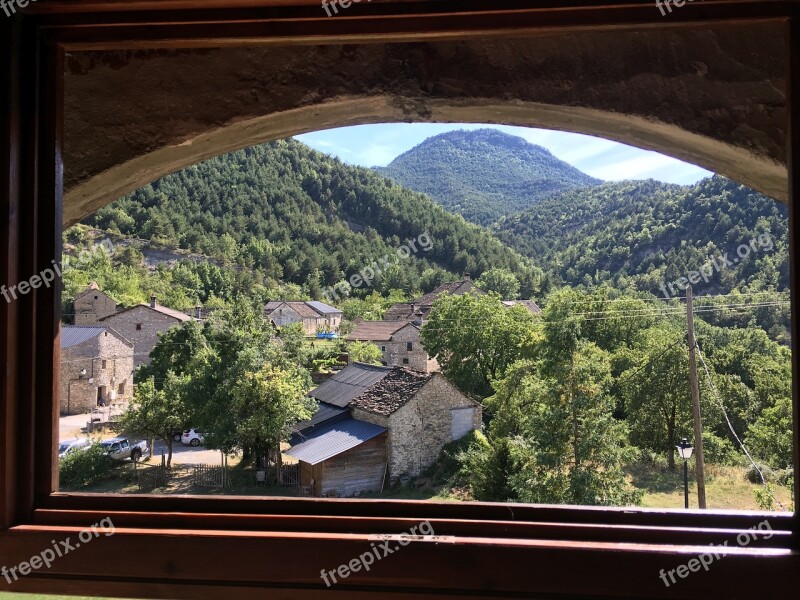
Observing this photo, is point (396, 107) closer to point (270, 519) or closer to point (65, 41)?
point (65, 41)

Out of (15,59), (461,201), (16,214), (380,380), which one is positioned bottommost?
(380,380)

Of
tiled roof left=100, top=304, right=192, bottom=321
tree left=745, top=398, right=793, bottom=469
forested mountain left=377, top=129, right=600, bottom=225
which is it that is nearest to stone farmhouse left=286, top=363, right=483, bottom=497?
tiled roof left=100, top=304, right=192, bottom=321

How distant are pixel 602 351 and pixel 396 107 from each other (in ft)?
18.4

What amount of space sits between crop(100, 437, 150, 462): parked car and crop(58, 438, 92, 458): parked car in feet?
0.53

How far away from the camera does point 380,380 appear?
5.76m

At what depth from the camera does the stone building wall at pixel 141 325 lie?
Answer: 19.0 feet

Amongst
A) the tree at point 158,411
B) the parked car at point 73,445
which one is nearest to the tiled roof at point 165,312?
the tree at point 158,411

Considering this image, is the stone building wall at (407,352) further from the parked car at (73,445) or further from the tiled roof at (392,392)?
the parked car at (73,445)

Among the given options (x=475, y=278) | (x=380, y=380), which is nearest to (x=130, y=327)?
(x=380, y=380)

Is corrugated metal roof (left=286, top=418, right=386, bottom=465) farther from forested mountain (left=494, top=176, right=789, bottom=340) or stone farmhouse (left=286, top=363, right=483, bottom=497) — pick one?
forested mountain (left=494, top=176, right=789, bottom=340)

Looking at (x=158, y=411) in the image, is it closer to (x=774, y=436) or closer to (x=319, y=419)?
(x=319, y=419)

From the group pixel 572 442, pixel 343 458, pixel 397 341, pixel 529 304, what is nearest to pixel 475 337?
pixel 529 304

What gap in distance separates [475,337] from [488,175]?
2.62m

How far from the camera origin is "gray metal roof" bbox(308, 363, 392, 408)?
18.2 ft
